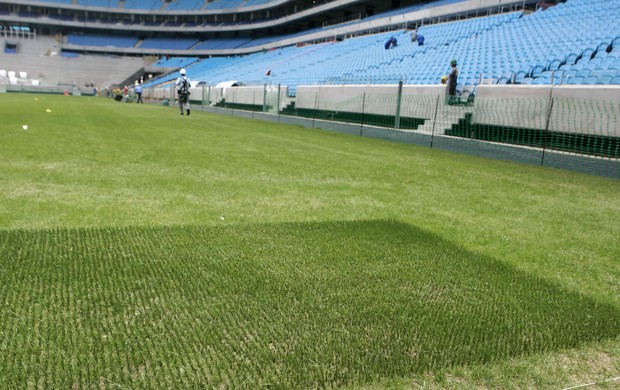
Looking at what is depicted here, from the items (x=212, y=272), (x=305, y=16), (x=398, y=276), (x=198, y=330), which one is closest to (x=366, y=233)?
(x=398, y=276)

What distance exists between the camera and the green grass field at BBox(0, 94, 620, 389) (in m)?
2.22

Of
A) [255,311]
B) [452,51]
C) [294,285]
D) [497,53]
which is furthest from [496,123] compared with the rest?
[255,311]

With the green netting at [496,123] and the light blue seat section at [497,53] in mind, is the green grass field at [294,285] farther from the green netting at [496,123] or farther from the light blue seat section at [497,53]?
the light blue seat section at [497,53]

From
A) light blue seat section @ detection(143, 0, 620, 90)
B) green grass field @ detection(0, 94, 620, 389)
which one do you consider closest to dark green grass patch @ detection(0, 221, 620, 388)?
green grass field @ detection(0, 94, 620, 389)

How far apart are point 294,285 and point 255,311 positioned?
17.9 inches

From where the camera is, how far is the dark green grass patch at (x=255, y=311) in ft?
7.08

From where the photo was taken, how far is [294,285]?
123 inches

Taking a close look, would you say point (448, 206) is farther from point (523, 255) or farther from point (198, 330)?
point (198, 330)

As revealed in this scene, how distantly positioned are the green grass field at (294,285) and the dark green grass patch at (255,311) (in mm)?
12

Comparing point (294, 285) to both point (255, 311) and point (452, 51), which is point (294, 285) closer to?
point (255, 311)

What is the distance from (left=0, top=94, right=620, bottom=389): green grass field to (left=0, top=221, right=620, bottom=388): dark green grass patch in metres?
0.01

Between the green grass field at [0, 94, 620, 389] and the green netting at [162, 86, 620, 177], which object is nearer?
the green grass field at [0, 94, 620, 389]

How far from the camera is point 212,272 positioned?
3248 millimetres

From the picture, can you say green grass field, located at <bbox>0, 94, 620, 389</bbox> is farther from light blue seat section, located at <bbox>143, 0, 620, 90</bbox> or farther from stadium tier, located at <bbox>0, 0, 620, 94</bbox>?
stadium tier, located at <bbox>0, 0, 620, 94</bbox>
